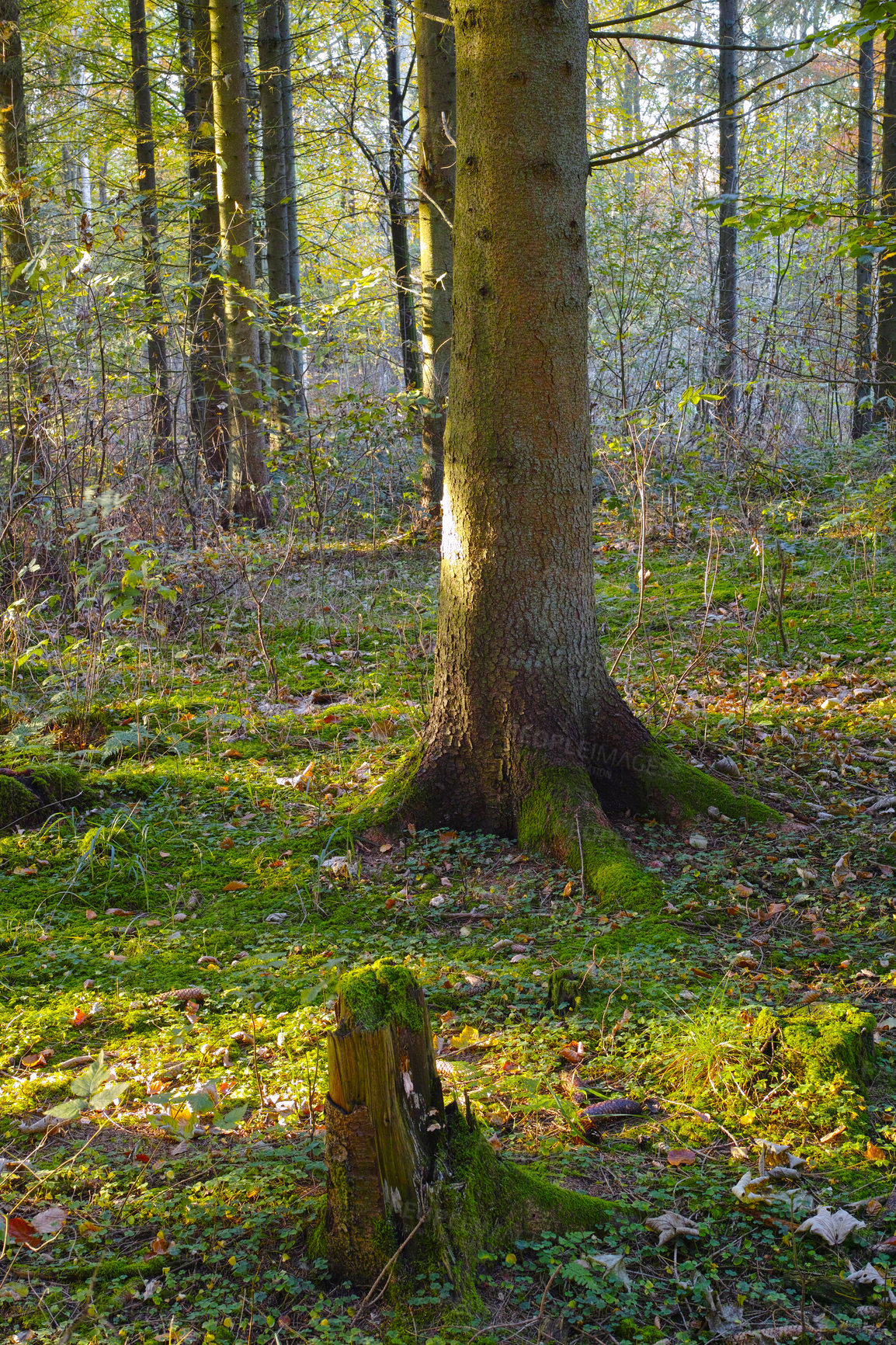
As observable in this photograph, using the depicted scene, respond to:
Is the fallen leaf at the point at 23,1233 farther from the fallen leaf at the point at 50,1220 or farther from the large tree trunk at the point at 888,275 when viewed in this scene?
the large tree trunk at the point at 888,275

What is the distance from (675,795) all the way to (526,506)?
61.0 inches

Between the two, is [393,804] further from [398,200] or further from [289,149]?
[398,200]

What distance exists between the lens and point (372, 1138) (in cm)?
194

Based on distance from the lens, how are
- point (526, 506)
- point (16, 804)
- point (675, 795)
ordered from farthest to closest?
point (16, 804) < point (675, 795) < point (526, 506)

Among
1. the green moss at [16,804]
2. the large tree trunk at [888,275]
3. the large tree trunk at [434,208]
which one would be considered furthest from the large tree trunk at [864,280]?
the green moss at [16,804]

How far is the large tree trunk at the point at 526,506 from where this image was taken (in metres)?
3.92

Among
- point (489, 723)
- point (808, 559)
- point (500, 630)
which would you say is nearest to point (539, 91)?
point (500, 630)

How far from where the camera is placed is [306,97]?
51.0 ft

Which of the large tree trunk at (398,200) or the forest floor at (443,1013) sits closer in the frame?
the forest floor at (443,1013)

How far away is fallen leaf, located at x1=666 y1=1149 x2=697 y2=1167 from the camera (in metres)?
2.35

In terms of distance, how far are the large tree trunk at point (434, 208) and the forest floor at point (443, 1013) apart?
4.94 metres

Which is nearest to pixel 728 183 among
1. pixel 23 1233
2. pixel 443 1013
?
pixel 443 1013

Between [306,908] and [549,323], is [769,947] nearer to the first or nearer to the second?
[306,908]

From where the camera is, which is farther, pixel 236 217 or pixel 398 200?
pixel 398 200
